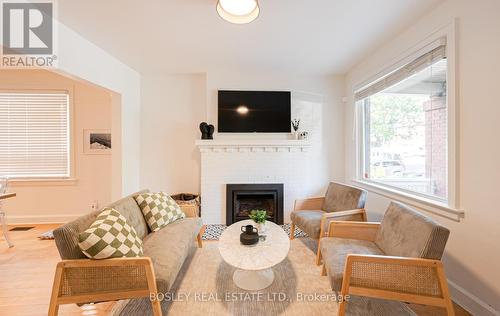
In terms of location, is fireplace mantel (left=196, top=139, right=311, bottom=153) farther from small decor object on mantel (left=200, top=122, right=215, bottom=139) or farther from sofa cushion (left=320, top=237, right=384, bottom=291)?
sofa cushion (left=320, top=237, right=384, bottom=291)

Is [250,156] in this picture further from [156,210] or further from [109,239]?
[109,239]

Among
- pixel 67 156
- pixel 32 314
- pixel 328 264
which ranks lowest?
pixel 32 314

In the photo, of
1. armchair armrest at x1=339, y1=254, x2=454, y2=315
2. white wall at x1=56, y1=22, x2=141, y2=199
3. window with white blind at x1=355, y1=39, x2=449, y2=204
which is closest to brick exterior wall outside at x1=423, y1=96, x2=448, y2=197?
window with white blind at x1=355, y1=39, x2=449, y2=204

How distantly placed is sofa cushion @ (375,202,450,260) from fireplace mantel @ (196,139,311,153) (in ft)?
6.44

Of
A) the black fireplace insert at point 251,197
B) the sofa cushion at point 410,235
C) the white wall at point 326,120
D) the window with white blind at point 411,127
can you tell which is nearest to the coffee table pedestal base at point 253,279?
the sofa cushion at point 410,235

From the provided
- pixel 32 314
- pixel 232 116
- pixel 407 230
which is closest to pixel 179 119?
pixel 232 116

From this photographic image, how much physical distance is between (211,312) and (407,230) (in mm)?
1647

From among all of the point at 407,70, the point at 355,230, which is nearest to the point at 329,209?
the point at 355,230

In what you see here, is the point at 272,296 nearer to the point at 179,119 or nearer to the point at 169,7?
the point at 169,7

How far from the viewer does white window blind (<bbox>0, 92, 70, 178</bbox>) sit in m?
3.79

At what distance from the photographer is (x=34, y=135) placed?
3.83 metres

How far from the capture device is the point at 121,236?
1614 mm

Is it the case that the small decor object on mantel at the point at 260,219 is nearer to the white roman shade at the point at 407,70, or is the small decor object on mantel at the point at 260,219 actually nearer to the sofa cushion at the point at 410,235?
the sofa cushion at the point at 410,235

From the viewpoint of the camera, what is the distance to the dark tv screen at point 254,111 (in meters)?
3.85
